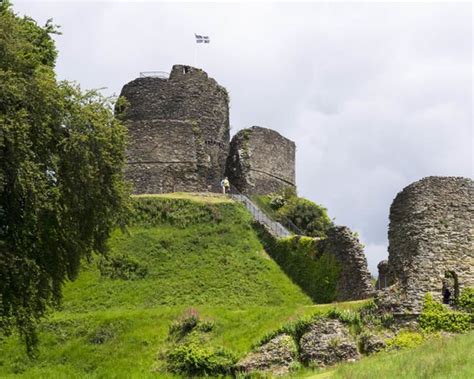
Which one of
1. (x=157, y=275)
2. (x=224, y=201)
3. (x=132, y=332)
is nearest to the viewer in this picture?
(x=132, y=332)

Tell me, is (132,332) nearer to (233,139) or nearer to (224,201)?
(224,201)

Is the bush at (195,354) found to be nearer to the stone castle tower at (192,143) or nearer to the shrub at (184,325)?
the shrub at (184,325)

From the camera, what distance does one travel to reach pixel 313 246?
3284 cm

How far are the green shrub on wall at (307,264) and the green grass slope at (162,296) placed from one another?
0.39 meters

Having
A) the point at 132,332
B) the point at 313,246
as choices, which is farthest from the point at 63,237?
the point at 313,246

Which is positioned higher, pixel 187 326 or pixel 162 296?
pixel 162 296

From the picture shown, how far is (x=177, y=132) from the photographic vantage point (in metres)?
42.7

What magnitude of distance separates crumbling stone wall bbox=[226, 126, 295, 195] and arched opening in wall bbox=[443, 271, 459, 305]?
832 inches

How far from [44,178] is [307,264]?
14.5 metres

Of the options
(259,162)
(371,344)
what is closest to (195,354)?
(371,344)

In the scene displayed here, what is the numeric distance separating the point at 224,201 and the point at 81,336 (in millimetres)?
12999

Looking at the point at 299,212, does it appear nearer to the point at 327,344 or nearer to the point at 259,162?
the point at 259,162

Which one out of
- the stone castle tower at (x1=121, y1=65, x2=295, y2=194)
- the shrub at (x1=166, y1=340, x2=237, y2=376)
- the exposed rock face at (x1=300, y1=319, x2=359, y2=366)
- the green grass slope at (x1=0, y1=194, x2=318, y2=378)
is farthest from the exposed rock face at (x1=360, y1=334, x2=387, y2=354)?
the stone castle tower at (x1=121, y1=65, x2=295, y2=194)

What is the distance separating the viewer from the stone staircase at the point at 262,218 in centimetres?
3705
